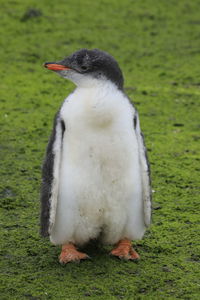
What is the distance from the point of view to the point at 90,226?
11.9 ft

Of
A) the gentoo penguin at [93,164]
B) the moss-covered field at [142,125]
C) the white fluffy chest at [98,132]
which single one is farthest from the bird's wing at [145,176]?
the moss-covered field at [142,125]

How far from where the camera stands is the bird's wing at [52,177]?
355 centimetres

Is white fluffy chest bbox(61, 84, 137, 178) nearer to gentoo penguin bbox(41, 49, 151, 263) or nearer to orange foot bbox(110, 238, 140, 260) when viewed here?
gentoo penguin bbox(41, 49, 151, 263)

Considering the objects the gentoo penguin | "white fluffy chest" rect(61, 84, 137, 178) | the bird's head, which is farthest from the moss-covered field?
the bird's head

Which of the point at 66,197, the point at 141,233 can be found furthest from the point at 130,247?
the point at 66,197

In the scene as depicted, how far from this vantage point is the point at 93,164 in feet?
11.5

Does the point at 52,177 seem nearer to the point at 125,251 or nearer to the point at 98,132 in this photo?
the point at 98,132

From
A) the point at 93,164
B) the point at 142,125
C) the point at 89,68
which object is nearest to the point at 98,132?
the point at 93,164

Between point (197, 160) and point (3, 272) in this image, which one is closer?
point (3, 272)

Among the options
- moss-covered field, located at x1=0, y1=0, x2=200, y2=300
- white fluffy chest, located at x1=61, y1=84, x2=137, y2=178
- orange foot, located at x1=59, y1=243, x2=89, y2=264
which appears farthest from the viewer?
orange foot, located at x1=59, y1=243, x2=89, y2=264

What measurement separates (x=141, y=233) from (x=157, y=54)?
15.4 feet

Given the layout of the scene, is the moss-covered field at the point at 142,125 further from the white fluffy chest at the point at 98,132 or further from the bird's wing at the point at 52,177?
the white fluffy chest at the point at 98,132

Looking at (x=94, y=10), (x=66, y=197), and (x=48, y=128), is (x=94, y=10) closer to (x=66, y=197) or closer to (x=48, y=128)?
(x=48, y=128)

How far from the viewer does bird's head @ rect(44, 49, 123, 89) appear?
348 centimetres
